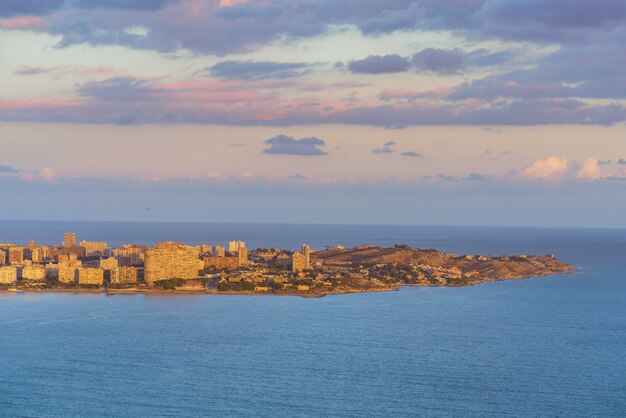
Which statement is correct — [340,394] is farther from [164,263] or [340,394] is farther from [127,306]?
[164,263]

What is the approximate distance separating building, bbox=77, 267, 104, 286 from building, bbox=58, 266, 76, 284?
0.41 metres

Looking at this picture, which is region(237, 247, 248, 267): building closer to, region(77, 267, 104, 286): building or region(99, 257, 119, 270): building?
region(99, 257, 119, 270): building

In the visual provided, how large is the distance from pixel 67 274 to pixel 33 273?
7.52ft

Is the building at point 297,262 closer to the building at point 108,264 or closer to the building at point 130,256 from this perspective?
the building at point 130,256

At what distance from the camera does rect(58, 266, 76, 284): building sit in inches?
2399

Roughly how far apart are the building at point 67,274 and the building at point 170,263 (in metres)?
4.36

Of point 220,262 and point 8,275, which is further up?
point 220,262

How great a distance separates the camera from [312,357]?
3247 centimetres

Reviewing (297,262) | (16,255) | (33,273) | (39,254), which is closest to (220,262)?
(297,262)

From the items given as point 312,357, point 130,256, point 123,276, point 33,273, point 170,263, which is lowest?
point 312,357

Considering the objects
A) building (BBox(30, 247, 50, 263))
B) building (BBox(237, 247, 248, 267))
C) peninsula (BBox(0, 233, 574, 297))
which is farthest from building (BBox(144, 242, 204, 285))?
building (BBox(30, 247, 50, 263))

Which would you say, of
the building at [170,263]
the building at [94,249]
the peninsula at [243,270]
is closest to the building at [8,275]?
the peninsula at [243,270]

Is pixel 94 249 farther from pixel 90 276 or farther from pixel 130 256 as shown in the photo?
pixel 90 276

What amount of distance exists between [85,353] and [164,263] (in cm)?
2877
